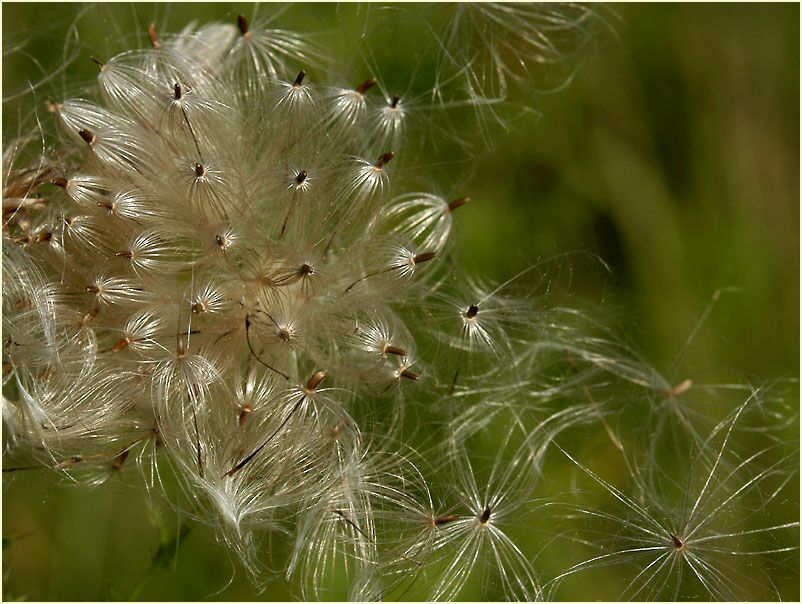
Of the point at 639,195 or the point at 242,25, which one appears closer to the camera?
the point at 242,25

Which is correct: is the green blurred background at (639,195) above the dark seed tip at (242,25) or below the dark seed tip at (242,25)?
below

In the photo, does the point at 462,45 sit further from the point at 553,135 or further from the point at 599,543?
the point at 599,543

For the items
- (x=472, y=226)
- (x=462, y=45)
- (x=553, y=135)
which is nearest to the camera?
(x=462, y=45)

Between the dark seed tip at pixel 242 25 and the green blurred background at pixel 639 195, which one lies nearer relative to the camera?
the dark seed tip at pixel 242 25

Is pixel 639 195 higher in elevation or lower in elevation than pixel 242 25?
lower

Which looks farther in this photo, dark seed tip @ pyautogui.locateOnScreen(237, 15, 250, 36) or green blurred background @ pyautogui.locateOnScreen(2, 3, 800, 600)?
green blurred background @ pyautogui.locateOnScreen(2, 3, 800, 600)

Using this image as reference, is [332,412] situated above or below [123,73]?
below

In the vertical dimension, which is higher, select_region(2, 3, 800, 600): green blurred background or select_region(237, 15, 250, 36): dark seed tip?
select_region(237, 15, 250, 36): dark seed tip

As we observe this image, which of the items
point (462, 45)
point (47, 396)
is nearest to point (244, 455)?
point (47, 396)
